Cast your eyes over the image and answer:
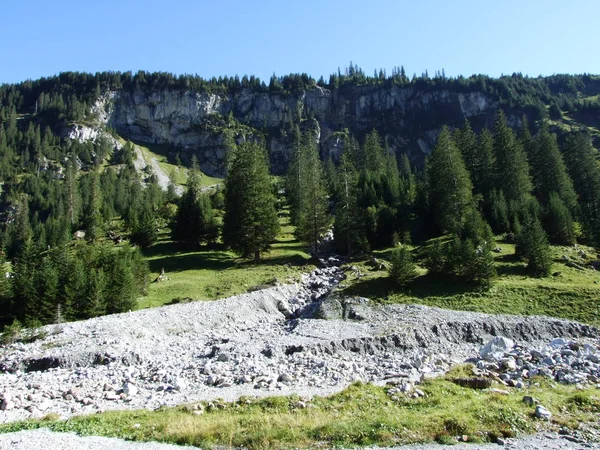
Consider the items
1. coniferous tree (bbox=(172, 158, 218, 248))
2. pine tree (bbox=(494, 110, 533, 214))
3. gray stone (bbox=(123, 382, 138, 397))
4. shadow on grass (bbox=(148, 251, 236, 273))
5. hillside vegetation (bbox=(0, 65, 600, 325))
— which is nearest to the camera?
gray stone (bbox=(123, 382, 138, 397))

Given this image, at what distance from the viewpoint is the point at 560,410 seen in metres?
15.4

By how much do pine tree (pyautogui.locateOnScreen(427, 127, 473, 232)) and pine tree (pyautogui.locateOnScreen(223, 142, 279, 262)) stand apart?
2360cm

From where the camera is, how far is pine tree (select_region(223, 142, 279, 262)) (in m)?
52.3

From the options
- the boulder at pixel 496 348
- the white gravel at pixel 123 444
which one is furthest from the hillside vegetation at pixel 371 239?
the white gravel at pixel 123 444

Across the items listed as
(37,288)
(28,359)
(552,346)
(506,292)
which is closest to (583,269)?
(506,292)

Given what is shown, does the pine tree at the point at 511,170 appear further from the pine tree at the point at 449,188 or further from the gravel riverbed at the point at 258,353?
the gravel riverbed at the point at 258,353

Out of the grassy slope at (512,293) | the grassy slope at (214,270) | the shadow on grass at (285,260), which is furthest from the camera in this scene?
the shadow on grass at (285,260)

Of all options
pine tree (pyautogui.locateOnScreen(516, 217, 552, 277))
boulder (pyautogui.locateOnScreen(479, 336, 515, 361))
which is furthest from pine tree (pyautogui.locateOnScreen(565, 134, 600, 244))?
boulder (pyautogui.locateOnScreen(479, 336, 515, 361))

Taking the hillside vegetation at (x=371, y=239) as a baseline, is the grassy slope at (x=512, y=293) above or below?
below

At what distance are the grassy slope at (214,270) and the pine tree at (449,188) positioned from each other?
20.3m

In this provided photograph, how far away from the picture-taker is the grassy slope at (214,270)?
40.7 m

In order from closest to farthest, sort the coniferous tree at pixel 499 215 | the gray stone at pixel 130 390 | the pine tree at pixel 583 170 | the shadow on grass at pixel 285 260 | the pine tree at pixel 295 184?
the gray stone at pixel 130 390 < the shadow on grass at pixel 285 260 < the coniferous tree at pixel 499 215 < the pine tree at pixel 583 170 < the pine tree at pixel 295 184


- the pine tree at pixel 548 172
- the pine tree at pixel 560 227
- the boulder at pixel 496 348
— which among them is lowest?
the boulder at pixel 496 348

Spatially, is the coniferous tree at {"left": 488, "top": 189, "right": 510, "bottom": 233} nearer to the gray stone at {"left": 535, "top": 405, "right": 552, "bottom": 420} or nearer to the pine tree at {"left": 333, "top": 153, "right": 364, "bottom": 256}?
the pine tree at {"left": 333, "top": 153, "right": 364, "bottom": 256}
